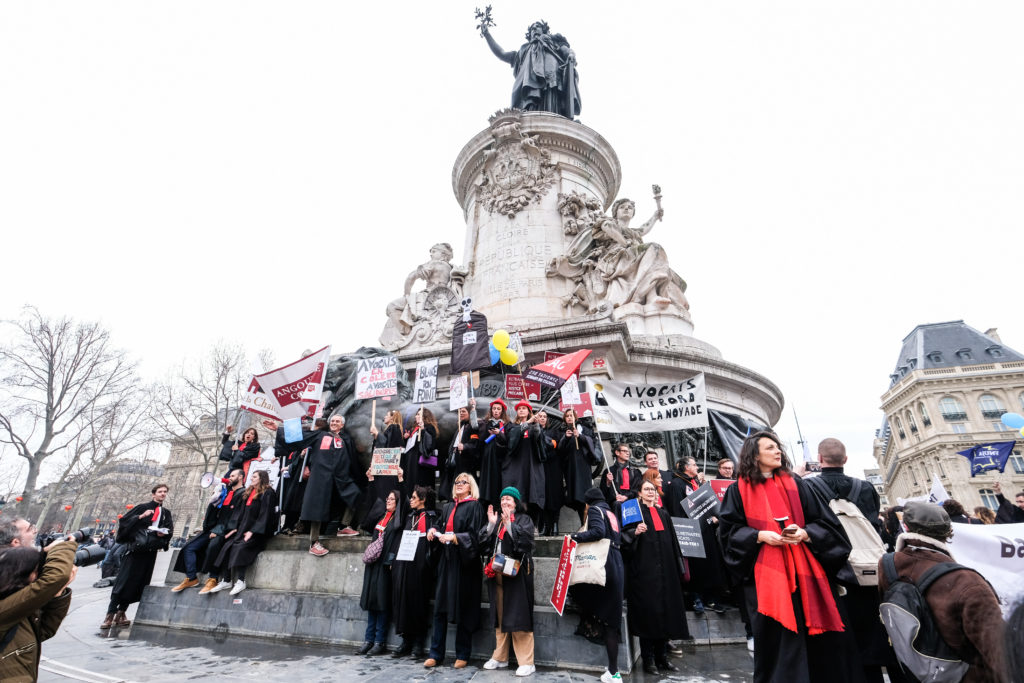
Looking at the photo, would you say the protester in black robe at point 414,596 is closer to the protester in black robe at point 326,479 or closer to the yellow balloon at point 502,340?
the protester in black robe at point 326,479

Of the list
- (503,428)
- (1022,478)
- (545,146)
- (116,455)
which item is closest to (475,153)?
(545,146)

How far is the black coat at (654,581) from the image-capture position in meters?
4.46

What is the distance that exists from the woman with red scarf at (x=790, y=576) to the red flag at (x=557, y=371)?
4.16m

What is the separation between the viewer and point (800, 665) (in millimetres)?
2725

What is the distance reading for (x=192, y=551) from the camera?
21.9ft

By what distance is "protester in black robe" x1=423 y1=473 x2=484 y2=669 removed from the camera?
183 inches

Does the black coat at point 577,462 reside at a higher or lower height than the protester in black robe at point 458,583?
higher

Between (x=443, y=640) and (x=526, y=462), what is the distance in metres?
2.08

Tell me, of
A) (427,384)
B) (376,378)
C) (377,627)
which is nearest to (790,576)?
(377,627)

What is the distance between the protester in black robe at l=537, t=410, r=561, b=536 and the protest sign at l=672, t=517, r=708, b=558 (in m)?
1.42

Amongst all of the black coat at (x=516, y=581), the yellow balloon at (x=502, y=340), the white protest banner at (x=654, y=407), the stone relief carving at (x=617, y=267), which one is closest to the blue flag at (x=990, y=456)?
the stone relief carving at (x=617, y=267)

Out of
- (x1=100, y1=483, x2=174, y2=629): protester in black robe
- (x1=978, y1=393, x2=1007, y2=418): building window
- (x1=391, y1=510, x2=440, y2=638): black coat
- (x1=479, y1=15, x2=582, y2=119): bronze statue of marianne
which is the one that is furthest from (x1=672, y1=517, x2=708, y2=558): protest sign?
(x1=978, y1=393, x2=1007, y2=418): building window

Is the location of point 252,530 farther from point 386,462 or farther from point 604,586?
point 604,586

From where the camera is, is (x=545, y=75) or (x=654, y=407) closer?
(x=654, y=407)
